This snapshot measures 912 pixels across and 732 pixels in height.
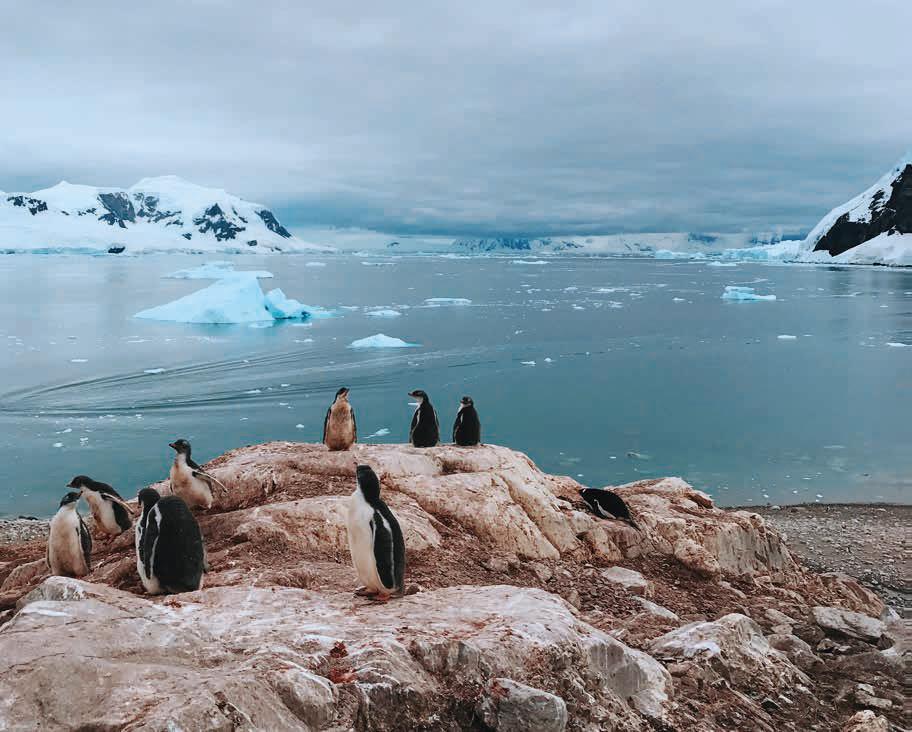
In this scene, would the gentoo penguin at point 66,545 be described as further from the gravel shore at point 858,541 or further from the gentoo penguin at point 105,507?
the gravel shore at point 858,541

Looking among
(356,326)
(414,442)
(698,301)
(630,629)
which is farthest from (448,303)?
(630,629)

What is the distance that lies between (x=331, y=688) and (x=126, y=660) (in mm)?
1077

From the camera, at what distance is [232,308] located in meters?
41.2

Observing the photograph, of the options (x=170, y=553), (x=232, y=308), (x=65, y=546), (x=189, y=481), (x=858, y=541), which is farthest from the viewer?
(x=232, y=308)

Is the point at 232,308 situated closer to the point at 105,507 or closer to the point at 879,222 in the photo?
the point at 105,507

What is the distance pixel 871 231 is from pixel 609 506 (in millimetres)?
138062

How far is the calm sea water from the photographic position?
17812 mm

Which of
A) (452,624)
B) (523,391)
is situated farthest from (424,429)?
(523,391)

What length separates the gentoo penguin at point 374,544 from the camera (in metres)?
5.18

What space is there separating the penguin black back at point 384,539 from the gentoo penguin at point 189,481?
118 inches

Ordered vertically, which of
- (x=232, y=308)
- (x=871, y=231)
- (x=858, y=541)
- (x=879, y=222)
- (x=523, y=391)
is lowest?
(x=858, y=541)

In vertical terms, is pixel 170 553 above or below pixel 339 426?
below

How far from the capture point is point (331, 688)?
3.73 meters

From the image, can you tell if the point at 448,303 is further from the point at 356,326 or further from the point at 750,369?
the point at 750,369
